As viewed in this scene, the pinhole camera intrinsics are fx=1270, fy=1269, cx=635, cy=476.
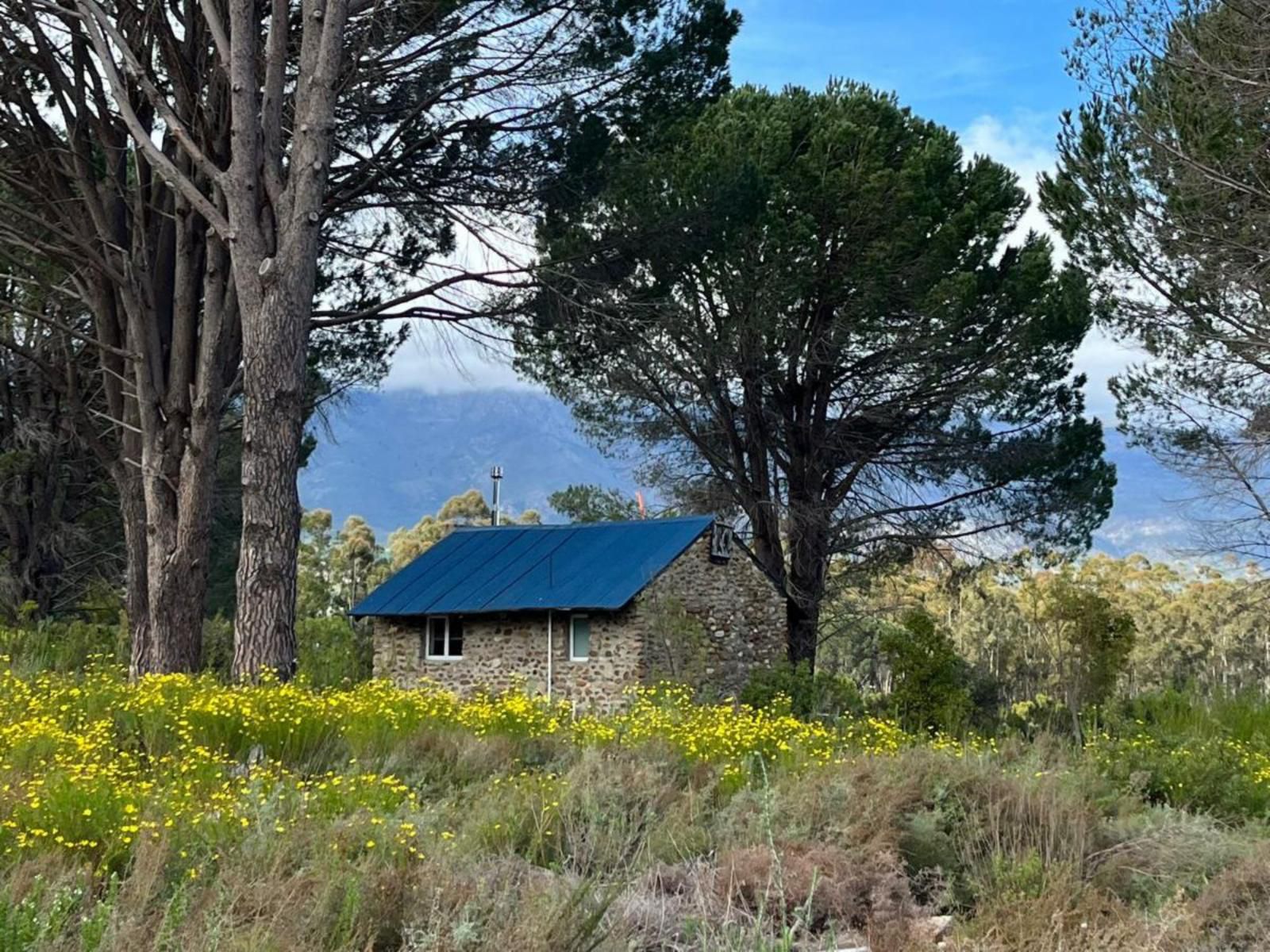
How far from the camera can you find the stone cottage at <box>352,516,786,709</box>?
22.8 m

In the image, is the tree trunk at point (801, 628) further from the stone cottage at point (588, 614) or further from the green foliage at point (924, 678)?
the green foliage at point (924, 678)

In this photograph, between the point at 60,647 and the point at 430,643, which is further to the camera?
the point at 430,643

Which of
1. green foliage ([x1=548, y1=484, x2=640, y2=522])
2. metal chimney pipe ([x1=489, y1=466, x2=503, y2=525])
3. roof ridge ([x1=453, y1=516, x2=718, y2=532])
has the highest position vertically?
green foliage ([x1=548, y1=484, x2=640, y2=522])

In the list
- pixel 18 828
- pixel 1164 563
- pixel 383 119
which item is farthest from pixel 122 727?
pixel 1164 563

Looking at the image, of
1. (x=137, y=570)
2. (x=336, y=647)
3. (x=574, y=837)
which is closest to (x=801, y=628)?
(x=336, y=647)

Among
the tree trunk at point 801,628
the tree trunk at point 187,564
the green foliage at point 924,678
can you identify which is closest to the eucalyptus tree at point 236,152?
the tree trunk at point 187,564

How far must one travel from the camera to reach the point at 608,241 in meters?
15.9

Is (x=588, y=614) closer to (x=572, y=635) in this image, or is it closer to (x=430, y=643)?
(x=572, y=635)

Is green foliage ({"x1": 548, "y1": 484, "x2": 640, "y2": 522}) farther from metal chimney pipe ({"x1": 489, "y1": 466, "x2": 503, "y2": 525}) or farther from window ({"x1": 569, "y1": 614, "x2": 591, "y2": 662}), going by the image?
window ({"x1": 569, "y1": 614, "x2": 591, "y2": 662})

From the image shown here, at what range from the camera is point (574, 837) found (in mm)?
6039

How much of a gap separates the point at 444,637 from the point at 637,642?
5.02 meters

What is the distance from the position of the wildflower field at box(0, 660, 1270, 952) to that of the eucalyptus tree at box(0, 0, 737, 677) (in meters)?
5.40

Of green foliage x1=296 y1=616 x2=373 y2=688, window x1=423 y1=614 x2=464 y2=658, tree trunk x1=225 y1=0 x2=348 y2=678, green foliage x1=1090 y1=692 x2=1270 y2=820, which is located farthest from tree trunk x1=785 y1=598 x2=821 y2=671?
tree trunk x1=225 y1=0 x2=348 y2=678

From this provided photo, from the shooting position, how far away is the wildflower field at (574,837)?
14.6 feet
